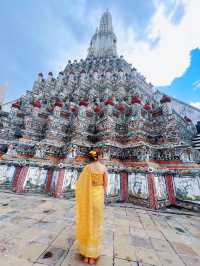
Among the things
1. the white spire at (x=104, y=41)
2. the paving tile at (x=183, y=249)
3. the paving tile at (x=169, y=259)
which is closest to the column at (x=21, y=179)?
the paving tile at (x=169, y=259)

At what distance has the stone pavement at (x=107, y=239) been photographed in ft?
9.00

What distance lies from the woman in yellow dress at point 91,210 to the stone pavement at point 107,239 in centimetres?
30

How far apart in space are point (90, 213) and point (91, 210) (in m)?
0.06

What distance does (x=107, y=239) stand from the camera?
3.62 meters

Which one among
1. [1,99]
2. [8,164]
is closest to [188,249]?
[8,164]

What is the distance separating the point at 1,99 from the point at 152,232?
1146 inches

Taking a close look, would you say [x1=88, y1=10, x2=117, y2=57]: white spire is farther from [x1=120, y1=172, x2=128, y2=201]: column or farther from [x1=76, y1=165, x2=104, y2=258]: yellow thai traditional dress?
[x1=76, y1=165, x2=104, y2=258]: yellow thai traditional dress

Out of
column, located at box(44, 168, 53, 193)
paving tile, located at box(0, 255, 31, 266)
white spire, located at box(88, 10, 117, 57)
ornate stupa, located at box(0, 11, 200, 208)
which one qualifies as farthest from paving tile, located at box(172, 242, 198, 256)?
white spire, located at box(88, 10, 117, 57)

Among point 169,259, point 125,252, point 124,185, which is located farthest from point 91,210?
point 124,185

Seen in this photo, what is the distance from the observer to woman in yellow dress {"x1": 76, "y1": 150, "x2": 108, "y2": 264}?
2.67 metres

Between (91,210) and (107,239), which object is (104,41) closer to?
(91,210)

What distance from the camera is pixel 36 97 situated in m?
15.9

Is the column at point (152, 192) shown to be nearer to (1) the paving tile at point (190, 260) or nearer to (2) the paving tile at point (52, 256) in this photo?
(1) the paving tile at point (190, 260)

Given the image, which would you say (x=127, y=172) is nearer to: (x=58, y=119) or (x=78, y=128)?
(x=78, y=128)
